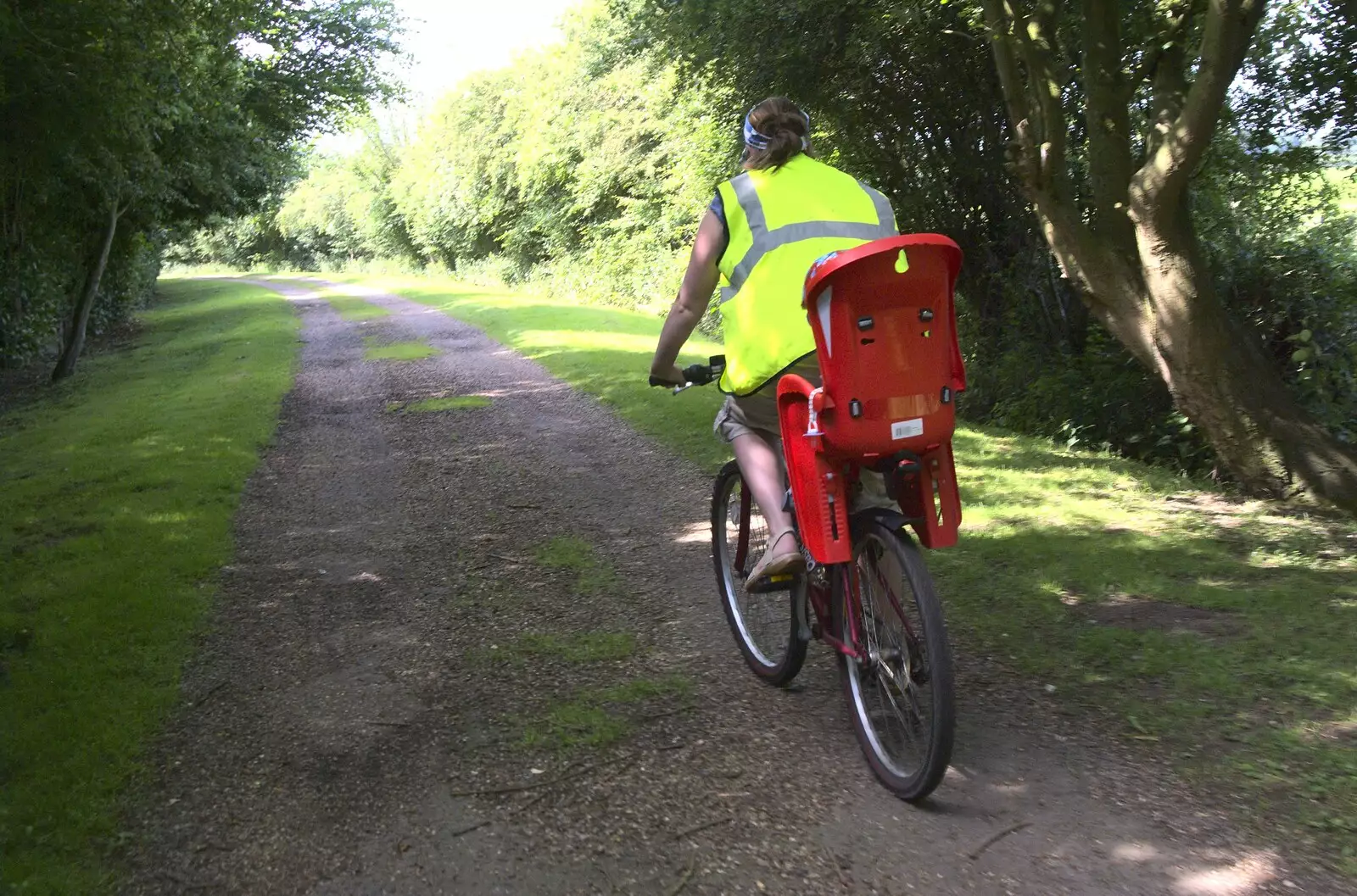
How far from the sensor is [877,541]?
11.4 feet

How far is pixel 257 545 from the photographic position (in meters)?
6.79

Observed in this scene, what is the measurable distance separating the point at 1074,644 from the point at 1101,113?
199 inches

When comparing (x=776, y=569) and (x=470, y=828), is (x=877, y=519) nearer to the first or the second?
(x=776, y=569)

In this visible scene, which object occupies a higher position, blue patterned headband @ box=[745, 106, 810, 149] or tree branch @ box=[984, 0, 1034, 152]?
tree branch @ box=[984, 0, 1034, 152]

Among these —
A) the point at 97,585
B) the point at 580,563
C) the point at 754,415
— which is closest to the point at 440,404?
the point at 97,585

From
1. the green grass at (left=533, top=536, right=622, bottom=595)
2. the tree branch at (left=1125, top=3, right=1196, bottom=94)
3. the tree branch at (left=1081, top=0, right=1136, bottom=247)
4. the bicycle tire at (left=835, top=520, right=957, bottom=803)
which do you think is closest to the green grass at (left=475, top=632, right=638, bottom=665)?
the green grass at (left=533, top=536, right=622, bottom=595)

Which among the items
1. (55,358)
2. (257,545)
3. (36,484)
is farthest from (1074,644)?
(55,358)

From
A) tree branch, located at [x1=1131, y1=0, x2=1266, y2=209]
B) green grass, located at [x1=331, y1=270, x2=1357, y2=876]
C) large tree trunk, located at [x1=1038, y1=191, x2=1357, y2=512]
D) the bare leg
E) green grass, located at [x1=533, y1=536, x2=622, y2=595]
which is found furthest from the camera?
large tree trunk, located at [x1=1038, y1=191, x2=1357, y2=512]

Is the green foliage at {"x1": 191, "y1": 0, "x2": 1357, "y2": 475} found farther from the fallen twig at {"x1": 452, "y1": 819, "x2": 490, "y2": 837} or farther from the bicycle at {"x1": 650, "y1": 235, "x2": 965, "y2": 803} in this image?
the fallen twig at {"x1": 452, "y1": 819, "x2": 490, "y2": 837}

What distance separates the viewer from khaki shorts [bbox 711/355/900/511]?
3.71 meters

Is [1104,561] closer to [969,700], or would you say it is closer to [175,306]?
[969,700]

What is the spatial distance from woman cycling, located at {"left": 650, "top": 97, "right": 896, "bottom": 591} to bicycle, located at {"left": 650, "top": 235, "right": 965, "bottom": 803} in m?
0.14

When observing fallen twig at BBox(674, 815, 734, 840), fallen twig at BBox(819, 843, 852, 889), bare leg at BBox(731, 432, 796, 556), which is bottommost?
fallen twig at BBox(674, 815, 734, 840)

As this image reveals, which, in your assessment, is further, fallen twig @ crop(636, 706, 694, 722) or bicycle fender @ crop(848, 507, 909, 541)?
fallen twig @ crop(636, 706, 694, 722)
